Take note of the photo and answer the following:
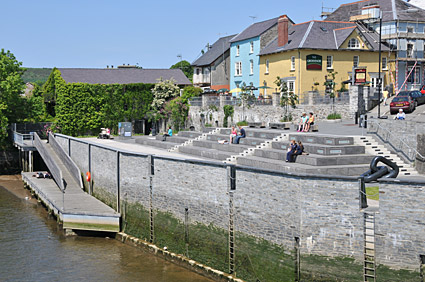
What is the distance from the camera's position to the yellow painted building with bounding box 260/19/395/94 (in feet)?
162

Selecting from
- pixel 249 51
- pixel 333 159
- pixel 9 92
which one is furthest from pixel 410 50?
pixel 9 92

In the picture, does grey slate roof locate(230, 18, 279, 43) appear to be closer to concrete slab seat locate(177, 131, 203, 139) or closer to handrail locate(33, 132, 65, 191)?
concrete slab seat locate(177, 131, 203, 139)

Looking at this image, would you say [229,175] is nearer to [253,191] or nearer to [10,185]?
[253,191]

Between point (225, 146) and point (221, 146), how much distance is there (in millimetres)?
552

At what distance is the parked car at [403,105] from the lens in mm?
37281

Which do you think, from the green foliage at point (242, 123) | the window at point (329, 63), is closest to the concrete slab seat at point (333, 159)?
the green foliage at point (242, 123)

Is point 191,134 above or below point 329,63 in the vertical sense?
below

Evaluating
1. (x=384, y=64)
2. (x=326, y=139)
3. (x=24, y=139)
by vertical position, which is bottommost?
(x=24, y=139)

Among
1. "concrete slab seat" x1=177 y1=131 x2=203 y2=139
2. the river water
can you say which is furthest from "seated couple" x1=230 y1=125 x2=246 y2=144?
the river water

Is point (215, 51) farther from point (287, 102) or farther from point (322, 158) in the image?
point (322, 158)

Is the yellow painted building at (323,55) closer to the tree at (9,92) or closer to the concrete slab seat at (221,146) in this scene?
the concrete slab seat at (221,146)

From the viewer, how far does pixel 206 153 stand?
105 feet

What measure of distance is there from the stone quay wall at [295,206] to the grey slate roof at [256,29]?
36.5 m

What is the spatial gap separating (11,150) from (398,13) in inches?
1634
